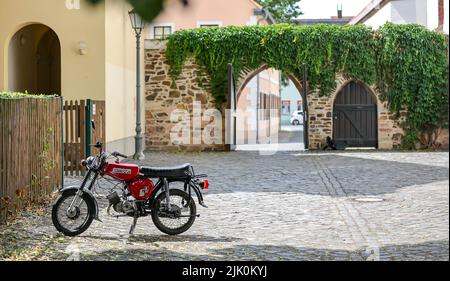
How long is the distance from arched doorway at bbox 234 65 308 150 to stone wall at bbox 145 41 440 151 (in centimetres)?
43

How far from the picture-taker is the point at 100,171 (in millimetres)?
4852

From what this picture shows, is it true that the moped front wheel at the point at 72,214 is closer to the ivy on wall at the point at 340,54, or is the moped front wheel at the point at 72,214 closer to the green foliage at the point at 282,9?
the ivy on wall at the point at 340,54

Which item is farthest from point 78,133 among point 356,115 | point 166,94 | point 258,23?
point 258,23

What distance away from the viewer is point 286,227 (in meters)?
5.29

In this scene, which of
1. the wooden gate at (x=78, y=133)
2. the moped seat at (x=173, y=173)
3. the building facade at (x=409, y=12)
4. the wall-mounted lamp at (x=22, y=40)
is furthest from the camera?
the building facade at (x=409, y=12)

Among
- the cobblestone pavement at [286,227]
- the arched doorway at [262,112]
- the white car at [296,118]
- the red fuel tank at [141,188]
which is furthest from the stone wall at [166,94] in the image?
the white car at [296,118]

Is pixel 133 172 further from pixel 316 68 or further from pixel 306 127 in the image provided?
pixel 316 68

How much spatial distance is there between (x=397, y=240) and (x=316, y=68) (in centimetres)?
1102

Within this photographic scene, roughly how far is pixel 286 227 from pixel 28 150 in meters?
2.42

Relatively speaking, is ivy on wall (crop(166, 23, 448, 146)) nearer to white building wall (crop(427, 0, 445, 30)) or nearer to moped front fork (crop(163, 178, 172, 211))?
white building wall (crop(427, 0, 445, 30))

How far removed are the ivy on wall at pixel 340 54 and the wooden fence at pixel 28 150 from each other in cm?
808

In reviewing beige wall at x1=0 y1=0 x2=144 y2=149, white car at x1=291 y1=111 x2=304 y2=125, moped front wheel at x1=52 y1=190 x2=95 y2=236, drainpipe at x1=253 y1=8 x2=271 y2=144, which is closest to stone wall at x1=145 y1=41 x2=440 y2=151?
drainpipe at x1=253 y1=8 x2=271 y2=144

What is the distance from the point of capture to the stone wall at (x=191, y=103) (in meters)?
15.5

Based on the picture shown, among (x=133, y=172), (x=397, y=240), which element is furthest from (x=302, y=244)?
(x=133, y=172)
